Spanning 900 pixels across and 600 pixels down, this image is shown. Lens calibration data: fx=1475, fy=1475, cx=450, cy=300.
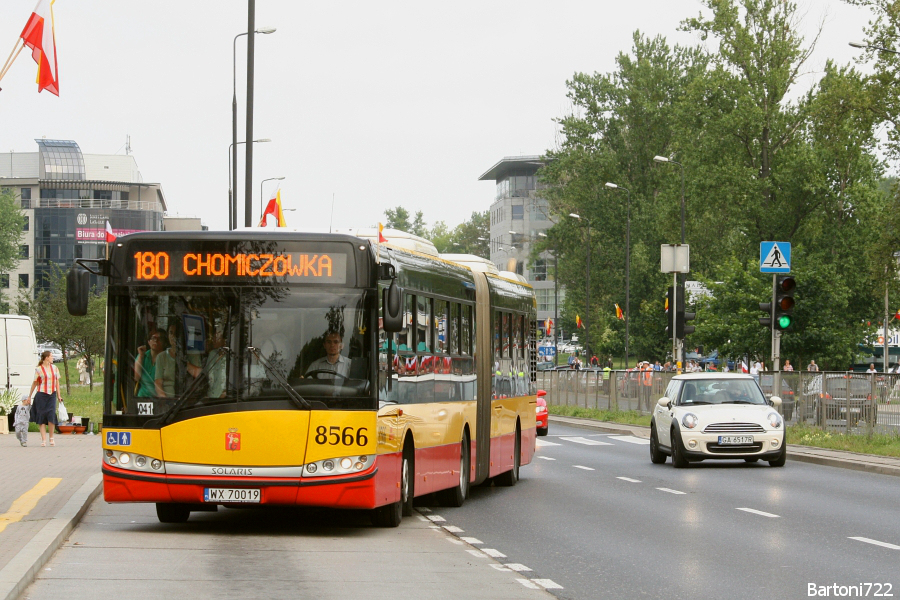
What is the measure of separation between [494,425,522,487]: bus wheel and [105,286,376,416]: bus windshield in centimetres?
817

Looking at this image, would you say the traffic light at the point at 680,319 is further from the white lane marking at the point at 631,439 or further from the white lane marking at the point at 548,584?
the white lane marking at the point at 548,584

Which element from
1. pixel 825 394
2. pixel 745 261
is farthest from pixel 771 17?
pixel 825 394

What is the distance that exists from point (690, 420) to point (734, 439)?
2.49ft

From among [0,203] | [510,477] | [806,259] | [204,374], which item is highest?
[0,203]

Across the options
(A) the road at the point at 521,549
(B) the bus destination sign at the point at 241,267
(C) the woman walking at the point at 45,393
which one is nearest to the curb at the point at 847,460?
(A) the road at the point at 521,549

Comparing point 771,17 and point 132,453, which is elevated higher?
point 771,17

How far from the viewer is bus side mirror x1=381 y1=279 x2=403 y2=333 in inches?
499

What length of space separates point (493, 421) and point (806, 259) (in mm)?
43288

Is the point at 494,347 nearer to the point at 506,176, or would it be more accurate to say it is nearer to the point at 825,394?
the point at 825,394

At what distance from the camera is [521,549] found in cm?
1256

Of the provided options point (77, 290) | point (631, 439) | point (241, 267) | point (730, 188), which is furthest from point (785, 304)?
point (730, 188)

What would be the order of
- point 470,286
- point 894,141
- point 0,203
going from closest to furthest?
1. point 470,286
2. point 894,141
3. point 0,203

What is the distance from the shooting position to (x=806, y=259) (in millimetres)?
59969

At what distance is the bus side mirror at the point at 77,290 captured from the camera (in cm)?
1225
